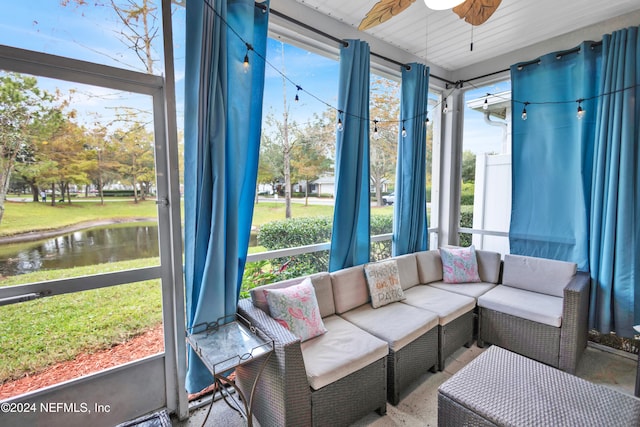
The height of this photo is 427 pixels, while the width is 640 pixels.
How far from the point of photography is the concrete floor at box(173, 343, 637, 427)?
1768mm

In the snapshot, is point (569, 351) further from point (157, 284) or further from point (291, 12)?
point (291, 12)

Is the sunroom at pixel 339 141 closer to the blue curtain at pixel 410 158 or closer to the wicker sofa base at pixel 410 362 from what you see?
the blue curtain at pixel 410 158

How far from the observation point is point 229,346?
1500mm

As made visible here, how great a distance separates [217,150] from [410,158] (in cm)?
206

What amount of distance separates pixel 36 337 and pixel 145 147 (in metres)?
1.13

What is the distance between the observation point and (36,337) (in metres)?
1.45

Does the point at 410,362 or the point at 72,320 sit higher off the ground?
the point at 72,320

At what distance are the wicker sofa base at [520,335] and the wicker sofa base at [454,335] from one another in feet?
0.41

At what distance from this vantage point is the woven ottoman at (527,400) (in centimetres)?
128

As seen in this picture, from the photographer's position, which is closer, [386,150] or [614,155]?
[614,155]

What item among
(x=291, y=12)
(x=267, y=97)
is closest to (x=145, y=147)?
(x=267, y=97)

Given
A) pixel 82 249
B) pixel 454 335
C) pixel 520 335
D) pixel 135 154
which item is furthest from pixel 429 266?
pixel 82 249

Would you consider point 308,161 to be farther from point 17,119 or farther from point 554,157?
point 554,157

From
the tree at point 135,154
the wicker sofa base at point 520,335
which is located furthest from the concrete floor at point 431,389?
the tree at point 135,154
